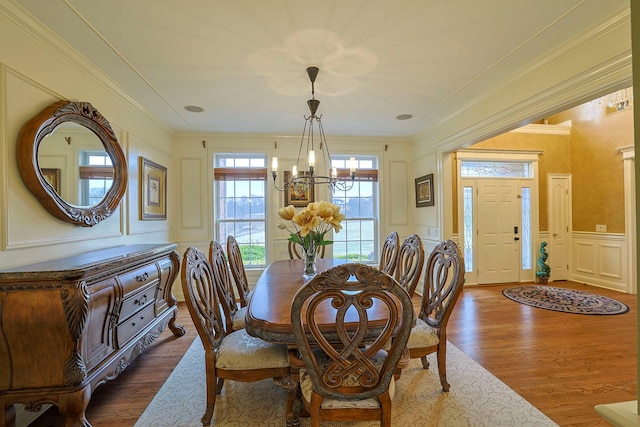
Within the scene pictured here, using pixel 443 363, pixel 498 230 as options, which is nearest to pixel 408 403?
pixel 443 363

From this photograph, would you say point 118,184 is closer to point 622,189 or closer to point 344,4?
point 344,4

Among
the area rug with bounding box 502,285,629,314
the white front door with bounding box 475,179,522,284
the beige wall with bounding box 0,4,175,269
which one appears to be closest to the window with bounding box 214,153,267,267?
the beige wall with bounding box 0,4,175,269

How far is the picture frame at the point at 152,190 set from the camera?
323cm

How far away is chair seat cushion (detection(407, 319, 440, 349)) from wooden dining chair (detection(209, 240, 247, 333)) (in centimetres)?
117

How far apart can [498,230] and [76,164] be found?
234 inches

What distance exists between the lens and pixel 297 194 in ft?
14.3

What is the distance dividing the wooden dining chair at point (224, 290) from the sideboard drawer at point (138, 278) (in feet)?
2.02

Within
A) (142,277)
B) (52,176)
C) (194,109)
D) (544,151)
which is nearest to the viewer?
(52,176)

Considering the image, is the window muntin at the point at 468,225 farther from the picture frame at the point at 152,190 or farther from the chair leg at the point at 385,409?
the picture frame at the point at 152,190

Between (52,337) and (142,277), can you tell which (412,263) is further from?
(52,337)

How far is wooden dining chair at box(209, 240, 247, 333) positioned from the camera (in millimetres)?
1954

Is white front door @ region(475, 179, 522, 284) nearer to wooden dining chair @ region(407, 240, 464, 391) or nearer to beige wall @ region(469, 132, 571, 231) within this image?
beige wall @ region(469, 132, 571, 231)

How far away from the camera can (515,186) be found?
4.95 metres

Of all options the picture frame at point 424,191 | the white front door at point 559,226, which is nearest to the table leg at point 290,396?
the picture frame at point 424,191
